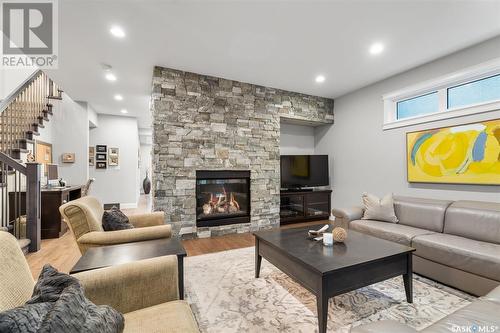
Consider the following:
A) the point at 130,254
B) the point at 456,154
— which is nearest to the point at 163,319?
the point at 130,254

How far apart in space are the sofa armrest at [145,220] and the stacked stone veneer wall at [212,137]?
896mm

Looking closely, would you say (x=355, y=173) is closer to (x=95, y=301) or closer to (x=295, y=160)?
(x=295, y=160)

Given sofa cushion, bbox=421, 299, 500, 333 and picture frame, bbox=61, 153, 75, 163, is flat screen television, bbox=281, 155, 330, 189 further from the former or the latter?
picture frame, bbox=61, 153, 75, 163

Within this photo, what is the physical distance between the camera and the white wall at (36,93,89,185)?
553 cm

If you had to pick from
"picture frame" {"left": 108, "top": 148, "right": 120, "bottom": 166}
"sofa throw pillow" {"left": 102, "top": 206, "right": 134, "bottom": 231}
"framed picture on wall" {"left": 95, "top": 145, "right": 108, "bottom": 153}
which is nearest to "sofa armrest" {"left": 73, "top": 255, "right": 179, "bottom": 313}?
"sofa throw pillow" {"left": 102, "top": 206, "right": 134, "bottom": 231}

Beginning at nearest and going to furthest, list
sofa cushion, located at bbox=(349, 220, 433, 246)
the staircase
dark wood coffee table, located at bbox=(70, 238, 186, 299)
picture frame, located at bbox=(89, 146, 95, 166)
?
dark wood coffee table, located at bbox=(70, 238, 186, 299) < sofa cushion, located at bbox=(349, 220, 433, 246) < the staircase < picture frame, located at bbox=(89, 146, 95, 166)

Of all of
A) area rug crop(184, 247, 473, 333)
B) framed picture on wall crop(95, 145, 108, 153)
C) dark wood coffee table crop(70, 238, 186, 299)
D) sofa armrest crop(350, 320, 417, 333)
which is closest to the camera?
sofa armrest crop(350, 320, 417, 333)

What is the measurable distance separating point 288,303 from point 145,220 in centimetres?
185

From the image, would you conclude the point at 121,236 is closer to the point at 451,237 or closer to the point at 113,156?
the point at 451,237

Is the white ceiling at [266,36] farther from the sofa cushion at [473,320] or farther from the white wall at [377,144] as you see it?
the sofa cushion at [473,320]

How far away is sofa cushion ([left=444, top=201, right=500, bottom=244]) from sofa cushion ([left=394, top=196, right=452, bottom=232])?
8 cm

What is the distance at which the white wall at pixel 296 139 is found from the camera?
5.52 meters

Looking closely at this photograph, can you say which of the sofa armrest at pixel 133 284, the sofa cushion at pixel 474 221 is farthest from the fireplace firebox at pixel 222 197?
the sofa cushion at pixel 474 221

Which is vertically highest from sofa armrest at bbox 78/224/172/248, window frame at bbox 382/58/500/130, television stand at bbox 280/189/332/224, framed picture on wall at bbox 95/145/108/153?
window frame at bbox 382/58/500/130
